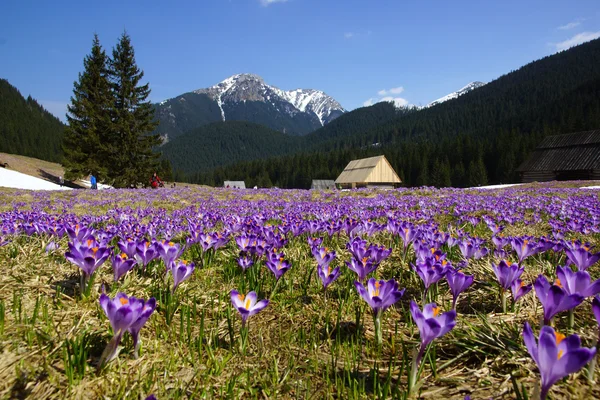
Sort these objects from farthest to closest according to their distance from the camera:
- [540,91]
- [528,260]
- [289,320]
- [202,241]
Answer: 1. [540,91]
2. [528,260]
3. [202,241]
4. [289,320]

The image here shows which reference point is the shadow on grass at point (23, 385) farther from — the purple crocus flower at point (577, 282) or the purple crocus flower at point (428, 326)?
the purple crocus flower at point (577, 282)

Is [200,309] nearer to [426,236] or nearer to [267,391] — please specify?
[267,391]

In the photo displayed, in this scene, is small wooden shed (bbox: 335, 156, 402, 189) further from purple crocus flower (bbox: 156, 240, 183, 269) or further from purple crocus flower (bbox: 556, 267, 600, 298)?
purple crocus flower (bbox: 556, 267, 600, 298)

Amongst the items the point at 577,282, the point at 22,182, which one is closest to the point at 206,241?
→ the point at 577,282

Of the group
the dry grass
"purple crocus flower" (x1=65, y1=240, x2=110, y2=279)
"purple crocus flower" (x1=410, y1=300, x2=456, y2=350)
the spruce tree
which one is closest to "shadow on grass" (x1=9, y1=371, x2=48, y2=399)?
the dry grass

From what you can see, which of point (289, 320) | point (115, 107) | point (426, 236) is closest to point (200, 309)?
point (289, 320)

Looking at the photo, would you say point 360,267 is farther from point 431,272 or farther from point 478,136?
point 478,136

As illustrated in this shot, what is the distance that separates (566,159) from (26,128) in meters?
162

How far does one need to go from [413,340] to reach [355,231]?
8.67 ft

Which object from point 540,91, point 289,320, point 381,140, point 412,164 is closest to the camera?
point 289,320

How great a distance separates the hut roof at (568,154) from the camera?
47688 millimetres

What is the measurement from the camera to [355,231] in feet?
15.1

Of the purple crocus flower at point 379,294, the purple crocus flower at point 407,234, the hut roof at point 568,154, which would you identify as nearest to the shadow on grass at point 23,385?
the purple crocus flower at point 379,294

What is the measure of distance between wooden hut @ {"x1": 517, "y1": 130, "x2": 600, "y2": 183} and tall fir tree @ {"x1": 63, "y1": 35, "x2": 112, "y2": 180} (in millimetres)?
61637
